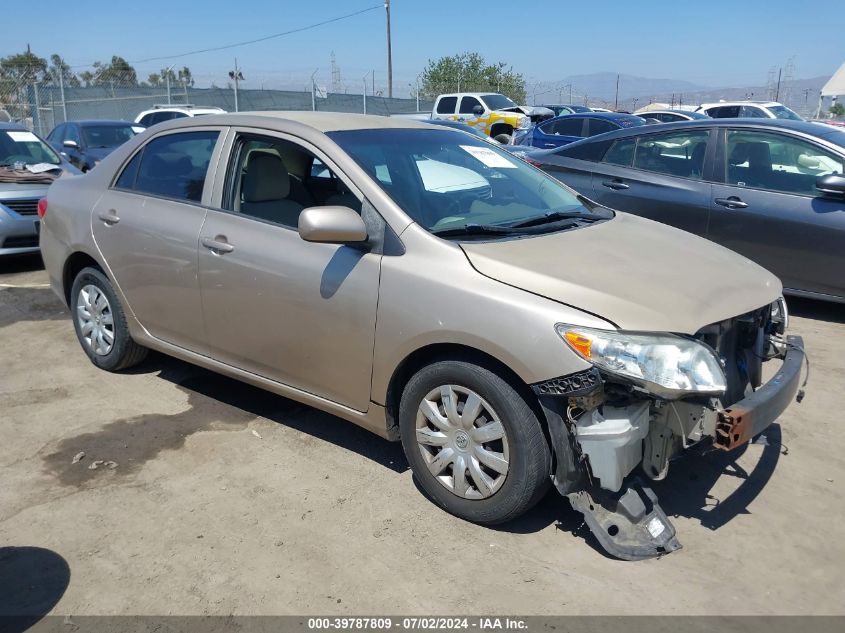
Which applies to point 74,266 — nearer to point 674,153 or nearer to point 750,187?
point 674,153

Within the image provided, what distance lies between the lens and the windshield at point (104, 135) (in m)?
13.5

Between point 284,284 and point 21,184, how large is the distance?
20.2 feet

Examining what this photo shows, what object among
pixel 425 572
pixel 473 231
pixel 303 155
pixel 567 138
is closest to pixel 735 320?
pixel 473 231

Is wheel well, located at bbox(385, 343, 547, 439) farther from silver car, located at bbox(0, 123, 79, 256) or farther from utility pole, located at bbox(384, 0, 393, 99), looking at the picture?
utility pole, located at bbox(384, 0, 393, 99)

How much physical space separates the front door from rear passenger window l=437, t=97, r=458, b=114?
18594 millimetres

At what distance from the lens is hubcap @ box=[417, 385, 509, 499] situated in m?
3.08

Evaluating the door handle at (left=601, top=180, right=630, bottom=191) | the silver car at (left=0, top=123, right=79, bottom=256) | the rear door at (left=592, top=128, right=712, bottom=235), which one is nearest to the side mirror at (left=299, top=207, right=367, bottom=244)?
the rear door at (left=592, top=128, right=712, bottom=235)

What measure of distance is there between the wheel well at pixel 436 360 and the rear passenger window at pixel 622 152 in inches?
172

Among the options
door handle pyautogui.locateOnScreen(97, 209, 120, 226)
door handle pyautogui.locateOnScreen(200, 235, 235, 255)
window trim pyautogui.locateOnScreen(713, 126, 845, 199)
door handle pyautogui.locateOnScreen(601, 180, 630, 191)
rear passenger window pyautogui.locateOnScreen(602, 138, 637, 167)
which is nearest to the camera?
door handle pyautogui.locateOnScreen(200, 235, 235, 255)

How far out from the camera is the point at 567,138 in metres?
14.5

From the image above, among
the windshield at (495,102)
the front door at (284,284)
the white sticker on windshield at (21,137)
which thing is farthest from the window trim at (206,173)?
the windshield at (495,102)

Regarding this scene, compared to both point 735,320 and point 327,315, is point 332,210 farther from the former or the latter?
point 735,320

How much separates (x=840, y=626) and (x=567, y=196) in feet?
8.55

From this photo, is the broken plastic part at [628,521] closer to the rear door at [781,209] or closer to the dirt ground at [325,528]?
the dirt ground at [325,528]
